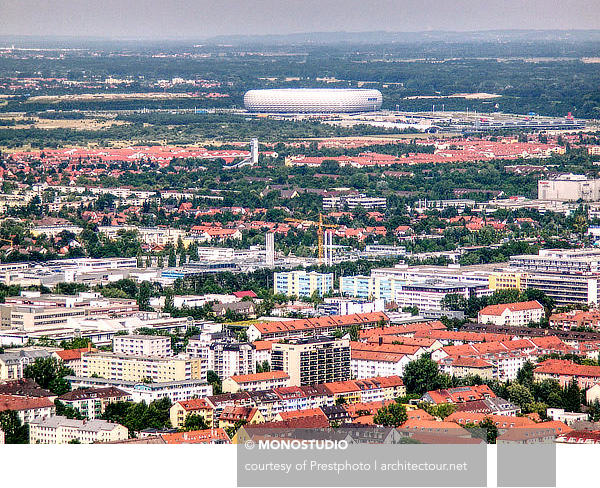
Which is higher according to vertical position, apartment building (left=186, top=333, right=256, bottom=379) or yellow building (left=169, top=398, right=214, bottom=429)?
yellow building (left=169, top=398, right=214, bottom=429)

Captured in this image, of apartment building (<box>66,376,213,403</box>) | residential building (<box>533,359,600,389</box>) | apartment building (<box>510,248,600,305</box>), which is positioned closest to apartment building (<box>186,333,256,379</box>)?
apartment building (<box>66,376,213,403</box>)

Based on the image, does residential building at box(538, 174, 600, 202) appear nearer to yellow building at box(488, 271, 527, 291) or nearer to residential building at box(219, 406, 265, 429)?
yellow building at box(488, 271, 527, 291)

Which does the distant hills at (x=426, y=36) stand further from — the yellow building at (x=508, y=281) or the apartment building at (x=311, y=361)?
the apartment building at (x=311, y=361)

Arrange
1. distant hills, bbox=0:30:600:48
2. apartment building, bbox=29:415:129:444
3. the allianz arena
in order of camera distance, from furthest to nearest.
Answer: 1. the allianz arena
2. distant hills, bbox=0:30:600:48
3. apartment building, bbox=29:415:129:444

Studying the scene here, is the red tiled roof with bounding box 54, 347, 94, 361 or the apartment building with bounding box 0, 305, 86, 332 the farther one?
the apartment building with bounding box 0, 305, 86, 332

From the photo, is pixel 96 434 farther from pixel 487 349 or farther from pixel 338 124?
pixel 338 124

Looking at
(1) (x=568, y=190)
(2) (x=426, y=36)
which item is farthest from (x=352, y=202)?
(2) (x=426, y=36)
